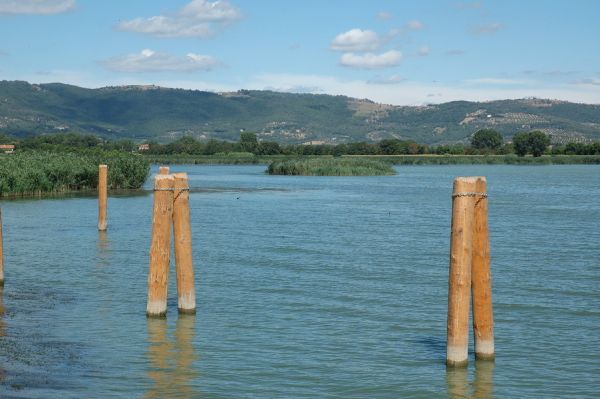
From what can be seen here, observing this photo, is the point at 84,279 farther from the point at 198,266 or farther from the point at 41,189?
the point at 41,189

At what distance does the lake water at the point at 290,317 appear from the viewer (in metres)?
13.3

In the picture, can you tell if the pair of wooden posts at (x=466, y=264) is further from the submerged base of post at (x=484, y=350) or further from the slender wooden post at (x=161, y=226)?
the slender wooden post at (x=161, y=226)

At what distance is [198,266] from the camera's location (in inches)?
976

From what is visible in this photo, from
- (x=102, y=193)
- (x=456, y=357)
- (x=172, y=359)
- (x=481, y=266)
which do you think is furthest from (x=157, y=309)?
(x=102, y=193)

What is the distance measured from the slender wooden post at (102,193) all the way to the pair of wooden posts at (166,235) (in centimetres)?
1584

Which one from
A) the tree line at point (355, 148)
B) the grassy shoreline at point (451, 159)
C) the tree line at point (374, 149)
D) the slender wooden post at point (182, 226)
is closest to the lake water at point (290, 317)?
the slender wooden post at point (182, 226)

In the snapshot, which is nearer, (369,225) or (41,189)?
(369,225)

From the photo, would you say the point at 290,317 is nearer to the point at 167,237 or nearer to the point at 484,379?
the point at 167,237

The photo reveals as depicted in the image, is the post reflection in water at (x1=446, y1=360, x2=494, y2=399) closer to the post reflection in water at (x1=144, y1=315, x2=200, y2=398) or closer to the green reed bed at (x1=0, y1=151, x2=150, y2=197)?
the post reflection in water at (x1=144, y1=315, x2=200, y2=398)

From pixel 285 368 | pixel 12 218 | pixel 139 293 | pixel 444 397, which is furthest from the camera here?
pixel 12 218

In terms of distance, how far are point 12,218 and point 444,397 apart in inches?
1125

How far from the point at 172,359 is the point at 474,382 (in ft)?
15.5

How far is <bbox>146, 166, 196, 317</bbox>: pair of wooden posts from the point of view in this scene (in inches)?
604

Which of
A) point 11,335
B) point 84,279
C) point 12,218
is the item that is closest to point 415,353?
point 11,335
